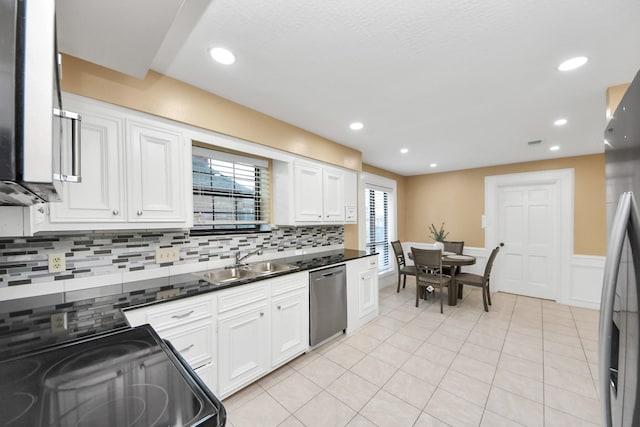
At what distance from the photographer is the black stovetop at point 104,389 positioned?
60 centimetres

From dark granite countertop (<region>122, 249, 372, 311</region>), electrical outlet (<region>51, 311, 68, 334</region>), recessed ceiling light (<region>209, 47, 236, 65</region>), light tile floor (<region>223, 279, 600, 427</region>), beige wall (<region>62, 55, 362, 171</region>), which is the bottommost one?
light tile floor (<region>223, 279, 600, 427</region>)

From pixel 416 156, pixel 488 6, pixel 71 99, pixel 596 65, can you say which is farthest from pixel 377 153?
pixel 71 99

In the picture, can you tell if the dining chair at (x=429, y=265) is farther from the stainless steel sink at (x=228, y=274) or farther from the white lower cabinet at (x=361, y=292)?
the stainless steel sink at (x=228, y=274)

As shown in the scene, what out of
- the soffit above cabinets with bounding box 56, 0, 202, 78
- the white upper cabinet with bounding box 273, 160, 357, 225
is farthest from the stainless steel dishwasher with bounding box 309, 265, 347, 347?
the soffit above cabinets with bounding box 56, 0, 202, 78

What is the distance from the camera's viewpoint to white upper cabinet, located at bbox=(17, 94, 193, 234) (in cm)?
150

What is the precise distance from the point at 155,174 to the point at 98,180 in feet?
1.03

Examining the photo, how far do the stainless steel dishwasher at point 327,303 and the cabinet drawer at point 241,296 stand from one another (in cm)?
58

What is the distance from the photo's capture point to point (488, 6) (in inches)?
47.6

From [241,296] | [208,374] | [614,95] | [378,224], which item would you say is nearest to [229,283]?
[241,296]

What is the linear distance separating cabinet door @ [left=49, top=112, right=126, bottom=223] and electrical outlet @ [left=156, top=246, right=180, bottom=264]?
1.39ft

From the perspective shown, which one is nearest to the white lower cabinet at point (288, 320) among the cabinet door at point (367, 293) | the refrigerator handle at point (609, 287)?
the cabinet door at point (367, 293)

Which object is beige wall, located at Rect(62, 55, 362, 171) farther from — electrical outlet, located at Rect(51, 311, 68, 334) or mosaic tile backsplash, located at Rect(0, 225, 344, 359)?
electrical outlet, located at Rect(51, 311, 68, 334)

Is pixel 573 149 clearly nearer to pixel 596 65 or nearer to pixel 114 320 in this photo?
pixel 596 65

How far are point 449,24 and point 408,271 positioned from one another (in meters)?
3.76
